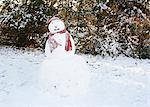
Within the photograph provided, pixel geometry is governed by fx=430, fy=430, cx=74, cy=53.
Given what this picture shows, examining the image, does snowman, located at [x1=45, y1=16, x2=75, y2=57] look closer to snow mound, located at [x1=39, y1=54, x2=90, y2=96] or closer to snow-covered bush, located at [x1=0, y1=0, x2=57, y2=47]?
snow mound, located at [x1=39, y1=54, x2=90, y2=96]

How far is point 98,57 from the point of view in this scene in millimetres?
10359

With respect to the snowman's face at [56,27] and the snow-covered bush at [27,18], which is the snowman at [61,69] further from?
the snow-covered bush at [27,18]

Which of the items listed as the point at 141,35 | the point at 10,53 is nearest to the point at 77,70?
the point at 10,53

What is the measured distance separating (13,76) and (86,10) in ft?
11.8

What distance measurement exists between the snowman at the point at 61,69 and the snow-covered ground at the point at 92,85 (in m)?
0.13

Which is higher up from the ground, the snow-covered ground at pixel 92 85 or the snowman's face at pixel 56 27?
the snowman's face at pixel 56 27

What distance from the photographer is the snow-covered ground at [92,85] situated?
649cm

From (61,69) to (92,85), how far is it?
995mm

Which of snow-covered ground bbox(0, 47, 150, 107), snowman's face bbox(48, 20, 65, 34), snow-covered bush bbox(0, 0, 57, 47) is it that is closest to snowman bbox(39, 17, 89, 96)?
snowman's face bbox(48, 20, 65, 34)

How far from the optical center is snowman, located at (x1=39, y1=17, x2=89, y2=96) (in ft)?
21.7

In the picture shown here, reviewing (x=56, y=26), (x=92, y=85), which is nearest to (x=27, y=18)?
(x=92, y=85)

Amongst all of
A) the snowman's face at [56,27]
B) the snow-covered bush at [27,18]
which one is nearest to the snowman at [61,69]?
the snowman's face at [56,27]

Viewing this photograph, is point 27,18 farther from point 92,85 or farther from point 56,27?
point 56,27

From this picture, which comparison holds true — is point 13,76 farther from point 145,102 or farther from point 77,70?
point 145,102
